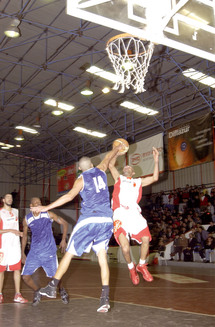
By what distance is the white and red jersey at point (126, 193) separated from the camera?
6406 mm

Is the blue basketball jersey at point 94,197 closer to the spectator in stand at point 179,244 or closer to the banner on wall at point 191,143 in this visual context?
the banner on wall at point 191,143

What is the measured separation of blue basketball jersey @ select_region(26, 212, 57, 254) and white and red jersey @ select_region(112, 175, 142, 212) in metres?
1.24

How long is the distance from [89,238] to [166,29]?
3.92 meters

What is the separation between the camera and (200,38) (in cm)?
627

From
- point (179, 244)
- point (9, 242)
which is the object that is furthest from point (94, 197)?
point (179, 244)

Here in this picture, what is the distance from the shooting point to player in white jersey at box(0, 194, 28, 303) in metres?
5.93

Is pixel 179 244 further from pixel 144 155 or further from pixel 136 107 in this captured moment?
pixel 136 107

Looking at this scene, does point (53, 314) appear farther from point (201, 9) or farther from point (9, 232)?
point (201, 9)

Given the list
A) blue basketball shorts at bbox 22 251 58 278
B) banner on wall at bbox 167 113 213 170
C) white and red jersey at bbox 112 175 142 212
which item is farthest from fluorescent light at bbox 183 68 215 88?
blue basketball shorts at bbox 22 251 58 278

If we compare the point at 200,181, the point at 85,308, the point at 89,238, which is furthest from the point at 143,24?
the point at 200,181

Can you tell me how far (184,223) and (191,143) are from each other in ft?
14.3

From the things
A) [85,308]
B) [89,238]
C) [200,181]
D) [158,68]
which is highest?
[158,68]

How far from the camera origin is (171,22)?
20.7ft

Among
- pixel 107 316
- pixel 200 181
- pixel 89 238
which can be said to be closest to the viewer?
pixel 107 316
